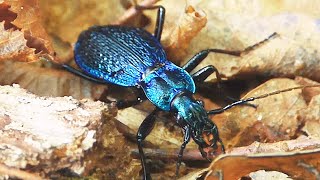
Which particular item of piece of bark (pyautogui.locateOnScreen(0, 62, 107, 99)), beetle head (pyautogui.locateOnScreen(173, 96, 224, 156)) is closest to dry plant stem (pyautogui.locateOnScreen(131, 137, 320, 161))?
beetle head (pyautogui.locateOnScreen(173, 96, 224, 156))

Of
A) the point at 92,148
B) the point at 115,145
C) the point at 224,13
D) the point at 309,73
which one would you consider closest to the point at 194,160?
the point at 115,145

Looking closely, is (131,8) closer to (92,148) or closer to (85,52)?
(85,52)

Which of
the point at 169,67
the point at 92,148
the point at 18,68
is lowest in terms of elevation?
the point at 18,68

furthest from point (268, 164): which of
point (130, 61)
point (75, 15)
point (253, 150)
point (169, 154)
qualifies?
point (75, 15)

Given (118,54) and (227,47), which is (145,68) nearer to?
(118,54)

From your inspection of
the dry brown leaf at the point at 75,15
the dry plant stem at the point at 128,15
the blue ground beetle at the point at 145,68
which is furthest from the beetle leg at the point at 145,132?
the dry brown leaf at the point at 75,15

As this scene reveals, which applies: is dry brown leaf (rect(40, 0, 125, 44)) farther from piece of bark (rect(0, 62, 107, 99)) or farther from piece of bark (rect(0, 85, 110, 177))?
piece of bark (rect(0, 85, 110, 177))

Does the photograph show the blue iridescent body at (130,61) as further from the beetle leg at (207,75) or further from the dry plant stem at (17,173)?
the dry plant stem at (17,173)
